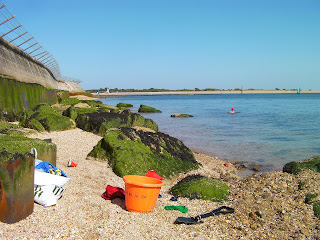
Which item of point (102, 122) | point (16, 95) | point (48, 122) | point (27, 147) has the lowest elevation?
point (102, 122)

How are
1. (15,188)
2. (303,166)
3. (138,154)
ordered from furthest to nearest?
(303,166) → (138,154) → (15,188)

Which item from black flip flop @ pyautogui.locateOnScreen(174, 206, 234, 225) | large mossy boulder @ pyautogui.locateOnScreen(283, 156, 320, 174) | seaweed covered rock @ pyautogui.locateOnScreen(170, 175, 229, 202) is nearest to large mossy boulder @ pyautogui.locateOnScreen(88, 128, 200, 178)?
seaweed covered rock @ pyautogui.locateOnScreen(170, 175, 229, 202)

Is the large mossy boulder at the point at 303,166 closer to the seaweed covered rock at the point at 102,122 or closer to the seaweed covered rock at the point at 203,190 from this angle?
A: the seaweed covered rock at the point at 203,190

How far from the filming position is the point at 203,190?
21.8 ft

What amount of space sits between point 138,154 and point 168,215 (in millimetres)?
2716

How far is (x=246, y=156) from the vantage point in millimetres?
13117

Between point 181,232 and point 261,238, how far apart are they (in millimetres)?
1178

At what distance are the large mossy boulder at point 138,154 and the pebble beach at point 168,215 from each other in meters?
0.45

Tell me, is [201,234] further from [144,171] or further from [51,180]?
[144,171]

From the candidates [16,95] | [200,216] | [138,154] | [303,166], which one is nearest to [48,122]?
[16,95]

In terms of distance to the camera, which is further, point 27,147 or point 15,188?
point 27,147

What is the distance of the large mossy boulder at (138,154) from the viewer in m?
7.72

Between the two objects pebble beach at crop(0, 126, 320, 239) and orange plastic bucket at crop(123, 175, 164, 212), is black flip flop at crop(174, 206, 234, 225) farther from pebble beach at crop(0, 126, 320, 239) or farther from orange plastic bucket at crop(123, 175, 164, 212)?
orange plastic bucket at crop(123, 175, 164, 212)

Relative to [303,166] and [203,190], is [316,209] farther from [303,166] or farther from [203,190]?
[303,166]
